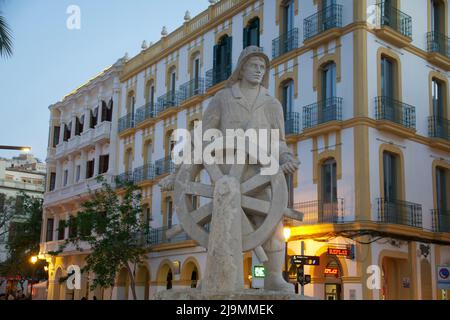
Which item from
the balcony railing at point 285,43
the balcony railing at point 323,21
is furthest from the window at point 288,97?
the balcony railing at point 323,21

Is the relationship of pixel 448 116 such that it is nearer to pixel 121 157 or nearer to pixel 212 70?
pixel 212 70

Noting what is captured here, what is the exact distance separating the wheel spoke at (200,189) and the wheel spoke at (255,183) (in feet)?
1.24

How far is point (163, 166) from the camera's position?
34094 mm

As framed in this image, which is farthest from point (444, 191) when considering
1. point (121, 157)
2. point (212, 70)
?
point (121, 157)

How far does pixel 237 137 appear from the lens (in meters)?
7.48

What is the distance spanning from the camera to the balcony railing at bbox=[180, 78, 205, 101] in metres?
32.3

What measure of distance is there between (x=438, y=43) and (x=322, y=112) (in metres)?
6.73

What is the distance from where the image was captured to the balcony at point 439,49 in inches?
1046

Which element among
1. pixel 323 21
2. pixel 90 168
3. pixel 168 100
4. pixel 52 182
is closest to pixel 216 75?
pixel 168 100

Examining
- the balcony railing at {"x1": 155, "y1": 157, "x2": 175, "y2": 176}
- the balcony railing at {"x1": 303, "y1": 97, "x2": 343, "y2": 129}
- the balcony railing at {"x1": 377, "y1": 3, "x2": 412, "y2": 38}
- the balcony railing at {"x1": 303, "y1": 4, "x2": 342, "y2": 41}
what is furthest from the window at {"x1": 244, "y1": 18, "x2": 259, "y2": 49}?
the balcony railing at {"x1": 155, "y1": 157, "x2": 175, "y2": 176}

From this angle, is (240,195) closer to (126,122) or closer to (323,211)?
(323,211)

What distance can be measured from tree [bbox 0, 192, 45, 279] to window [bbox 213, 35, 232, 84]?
2265 cm

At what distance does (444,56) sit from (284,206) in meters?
22.4

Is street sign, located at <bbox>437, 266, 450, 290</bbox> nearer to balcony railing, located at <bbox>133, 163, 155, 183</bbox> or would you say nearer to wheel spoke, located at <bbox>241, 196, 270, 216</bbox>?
wheel spoke, located at <bbox>241, 196, 270, 216</bbox>
